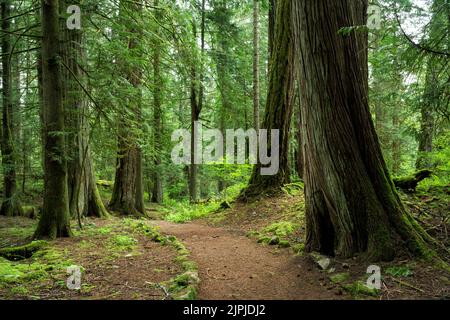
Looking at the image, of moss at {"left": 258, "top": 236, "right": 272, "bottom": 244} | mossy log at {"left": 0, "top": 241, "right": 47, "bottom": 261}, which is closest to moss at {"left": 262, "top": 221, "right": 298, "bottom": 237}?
moss at {"left": 258, "top": 236, "right": 272, "bottom": 244}

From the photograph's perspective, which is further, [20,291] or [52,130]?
[52,130]

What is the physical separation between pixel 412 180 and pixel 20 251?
7420 mm

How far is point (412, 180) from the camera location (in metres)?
6.30

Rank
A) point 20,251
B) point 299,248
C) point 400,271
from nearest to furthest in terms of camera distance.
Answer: point 400,271 → point 299,248 → point 20,251

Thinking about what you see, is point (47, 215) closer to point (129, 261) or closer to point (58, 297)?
point (129, 261)

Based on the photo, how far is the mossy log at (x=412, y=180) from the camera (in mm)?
6266

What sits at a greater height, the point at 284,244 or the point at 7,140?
the point at 7,140

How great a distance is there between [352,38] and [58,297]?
193 inches

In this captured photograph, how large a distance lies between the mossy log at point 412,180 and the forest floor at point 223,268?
0.63m

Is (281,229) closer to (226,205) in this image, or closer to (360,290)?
(360,290)

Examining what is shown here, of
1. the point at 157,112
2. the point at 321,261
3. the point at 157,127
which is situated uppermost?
the point at 157,112

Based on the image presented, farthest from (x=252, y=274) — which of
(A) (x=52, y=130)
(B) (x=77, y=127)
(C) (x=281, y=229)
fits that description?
(B) (x=77, y=127)

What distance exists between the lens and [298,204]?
760cm

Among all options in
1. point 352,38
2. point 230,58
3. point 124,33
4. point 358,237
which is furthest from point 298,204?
point 230,58
